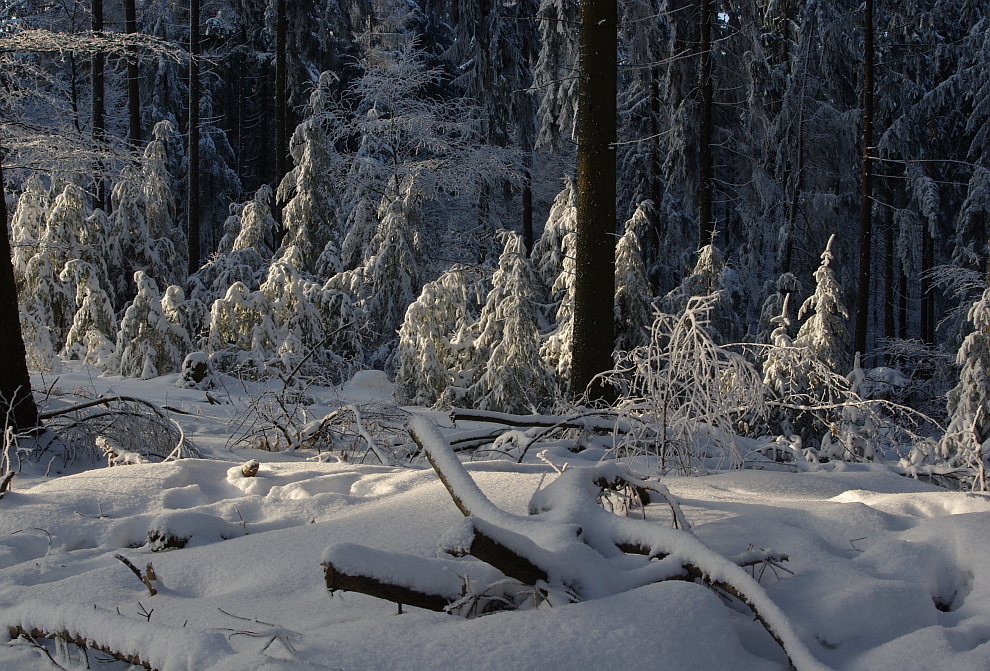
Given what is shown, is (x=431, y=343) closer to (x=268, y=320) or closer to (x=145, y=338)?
(x=268, y=320)

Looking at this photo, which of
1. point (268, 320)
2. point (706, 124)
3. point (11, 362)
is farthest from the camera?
point (706, 124)

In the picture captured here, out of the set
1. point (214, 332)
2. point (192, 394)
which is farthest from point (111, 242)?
point (192, 394)

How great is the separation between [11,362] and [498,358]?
574 cm

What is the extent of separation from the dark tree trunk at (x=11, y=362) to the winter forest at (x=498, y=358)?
0.03 meters

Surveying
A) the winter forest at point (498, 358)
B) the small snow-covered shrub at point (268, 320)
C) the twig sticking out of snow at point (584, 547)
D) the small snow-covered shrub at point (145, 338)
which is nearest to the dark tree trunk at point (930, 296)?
the winter forest at point (498, 358)

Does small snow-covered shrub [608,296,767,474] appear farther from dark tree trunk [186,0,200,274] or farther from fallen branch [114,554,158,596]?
dark tree trunk [186,0,200,274]

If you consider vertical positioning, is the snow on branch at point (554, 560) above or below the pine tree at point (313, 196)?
below

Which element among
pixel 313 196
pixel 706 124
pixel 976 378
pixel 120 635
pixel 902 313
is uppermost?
pixel 706 124

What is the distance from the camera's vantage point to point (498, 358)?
9227 millimetres

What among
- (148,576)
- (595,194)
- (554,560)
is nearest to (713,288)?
(595,194)

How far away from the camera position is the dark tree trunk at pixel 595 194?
19.5ft

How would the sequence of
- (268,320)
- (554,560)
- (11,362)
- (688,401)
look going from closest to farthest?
1. (554,560)
2. (688,401)
3. (11,362)
4. (268,320)

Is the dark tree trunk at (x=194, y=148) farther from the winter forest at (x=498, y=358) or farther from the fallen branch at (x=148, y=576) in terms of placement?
the fallen branch at (x=148, y=576)

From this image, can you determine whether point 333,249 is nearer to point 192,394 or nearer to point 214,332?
point 214,332
